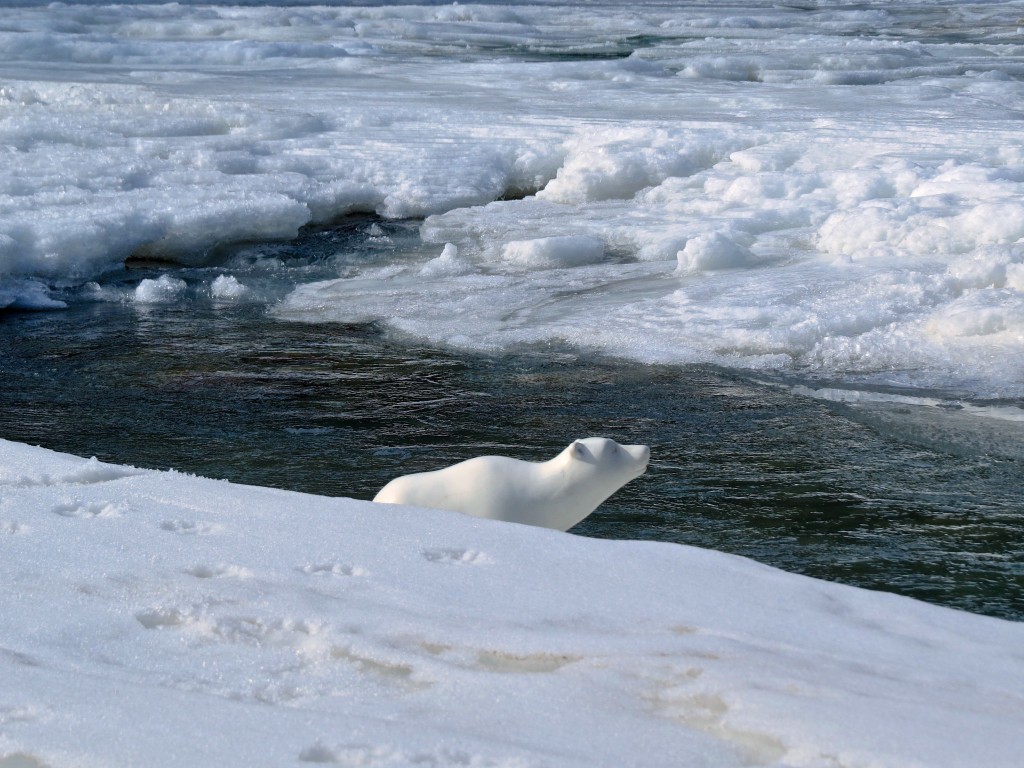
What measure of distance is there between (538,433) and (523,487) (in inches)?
67.4

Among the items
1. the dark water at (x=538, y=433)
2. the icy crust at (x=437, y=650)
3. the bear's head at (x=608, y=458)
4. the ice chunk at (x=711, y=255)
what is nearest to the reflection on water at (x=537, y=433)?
the dark water at (x=538, y=433)

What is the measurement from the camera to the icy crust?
2.23 meters

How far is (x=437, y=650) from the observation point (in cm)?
265

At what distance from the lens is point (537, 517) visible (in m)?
4.03

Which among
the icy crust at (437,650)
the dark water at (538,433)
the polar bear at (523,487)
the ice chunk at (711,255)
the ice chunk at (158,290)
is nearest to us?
the icy crust at (437,650)

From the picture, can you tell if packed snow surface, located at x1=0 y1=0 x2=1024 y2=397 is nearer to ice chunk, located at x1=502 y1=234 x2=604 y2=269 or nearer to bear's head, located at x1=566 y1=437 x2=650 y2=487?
ice chunk, located at x1=502 y1=234 x2=604 y2=269

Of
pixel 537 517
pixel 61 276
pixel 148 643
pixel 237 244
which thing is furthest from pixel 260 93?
pixel 148 643

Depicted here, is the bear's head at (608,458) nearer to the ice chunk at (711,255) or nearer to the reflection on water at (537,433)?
the reflection on water at (537,433)

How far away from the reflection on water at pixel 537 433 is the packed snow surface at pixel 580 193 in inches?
22.4

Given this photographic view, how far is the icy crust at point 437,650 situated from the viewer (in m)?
2.23

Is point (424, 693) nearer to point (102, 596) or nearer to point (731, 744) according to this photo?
point (731, 744)

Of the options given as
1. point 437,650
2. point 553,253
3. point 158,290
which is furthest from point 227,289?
point 437,650

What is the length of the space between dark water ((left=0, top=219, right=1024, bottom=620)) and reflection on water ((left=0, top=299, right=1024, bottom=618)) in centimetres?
1

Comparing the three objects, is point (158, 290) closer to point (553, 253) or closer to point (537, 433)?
point (553, 253)
